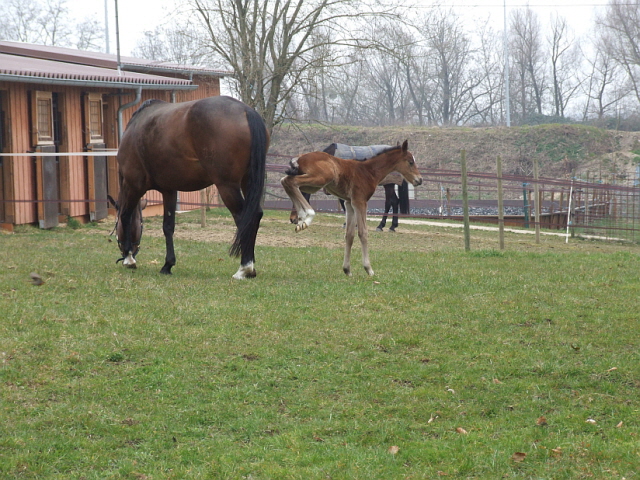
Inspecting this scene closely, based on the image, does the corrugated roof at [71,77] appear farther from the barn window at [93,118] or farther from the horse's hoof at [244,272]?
the horse's hoof at [244,272]

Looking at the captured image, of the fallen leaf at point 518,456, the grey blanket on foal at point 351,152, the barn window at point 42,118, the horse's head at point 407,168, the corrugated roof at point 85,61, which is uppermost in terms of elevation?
the corrugated roof at point 85,61

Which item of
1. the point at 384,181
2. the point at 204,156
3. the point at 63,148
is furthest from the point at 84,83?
the point at 204,156

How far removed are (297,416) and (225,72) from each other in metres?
20.8

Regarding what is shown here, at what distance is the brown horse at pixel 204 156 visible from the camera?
9188mm

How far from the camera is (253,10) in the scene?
24.8 metres

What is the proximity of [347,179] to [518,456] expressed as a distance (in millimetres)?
5460

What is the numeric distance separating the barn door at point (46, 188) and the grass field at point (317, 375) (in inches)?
263

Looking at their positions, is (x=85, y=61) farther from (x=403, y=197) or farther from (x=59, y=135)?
(x=403, y=197)

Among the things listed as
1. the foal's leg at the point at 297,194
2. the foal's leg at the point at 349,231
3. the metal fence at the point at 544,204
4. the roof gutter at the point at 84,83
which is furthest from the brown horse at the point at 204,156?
the roof gutter at the point at 84,83

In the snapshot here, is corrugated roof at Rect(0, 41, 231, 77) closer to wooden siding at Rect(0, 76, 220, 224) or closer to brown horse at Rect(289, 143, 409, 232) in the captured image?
wooden siding at Rect(0, 76, 220, 224)

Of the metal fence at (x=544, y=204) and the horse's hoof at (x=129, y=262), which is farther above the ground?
the metal fence at (x=544, y=204)

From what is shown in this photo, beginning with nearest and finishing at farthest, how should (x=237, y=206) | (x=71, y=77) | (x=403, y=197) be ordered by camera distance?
(x=237, y=206) < (x=71, y=77) < (x=403, y=197)

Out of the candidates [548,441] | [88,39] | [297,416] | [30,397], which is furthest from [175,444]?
[88,39]

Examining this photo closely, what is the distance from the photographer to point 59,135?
17.5 metres
